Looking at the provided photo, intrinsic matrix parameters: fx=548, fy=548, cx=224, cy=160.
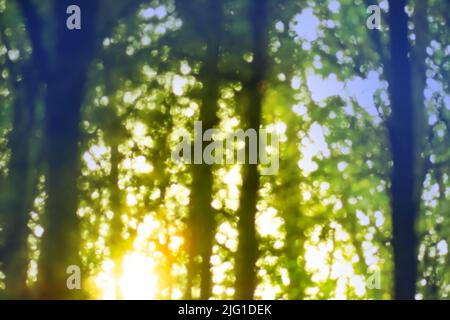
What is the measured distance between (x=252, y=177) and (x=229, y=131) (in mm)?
1440

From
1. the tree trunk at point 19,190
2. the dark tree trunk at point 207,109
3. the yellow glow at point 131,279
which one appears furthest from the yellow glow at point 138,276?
the tree trunk at point 19,190

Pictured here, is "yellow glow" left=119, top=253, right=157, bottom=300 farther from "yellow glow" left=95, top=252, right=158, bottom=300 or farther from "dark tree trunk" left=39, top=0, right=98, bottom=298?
"dark tree trunk" left=39, top=0, right=98, bottom=298

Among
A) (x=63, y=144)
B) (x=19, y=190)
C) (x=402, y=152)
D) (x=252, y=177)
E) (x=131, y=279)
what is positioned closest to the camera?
(x=63, y=144)

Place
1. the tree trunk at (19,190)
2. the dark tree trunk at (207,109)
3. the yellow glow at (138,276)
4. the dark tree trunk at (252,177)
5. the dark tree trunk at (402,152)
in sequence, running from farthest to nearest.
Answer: the yellow glow at (138,276) → the tree trunk at (19,190) → the dark tree trunk at (207,109) → the dark tree trunk at (252,177) → the dark tree trunk at (402,152)

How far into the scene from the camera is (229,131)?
491 inches

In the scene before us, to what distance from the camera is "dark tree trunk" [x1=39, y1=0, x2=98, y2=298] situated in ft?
30.1

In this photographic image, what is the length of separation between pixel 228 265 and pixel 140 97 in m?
4.73

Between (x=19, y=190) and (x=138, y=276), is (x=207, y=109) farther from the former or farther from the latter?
(x=19, y=190)

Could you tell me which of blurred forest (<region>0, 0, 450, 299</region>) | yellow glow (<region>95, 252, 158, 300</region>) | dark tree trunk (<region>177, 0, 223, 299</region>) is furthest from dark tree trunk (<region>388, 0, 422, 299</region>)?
yellow glow (<region>95, 252, 158, 300</region>)

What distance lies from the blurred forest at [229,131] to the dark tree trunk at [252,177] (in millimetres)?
31

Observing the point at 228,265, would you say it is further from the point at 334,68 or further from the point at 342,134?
the point at 334,68

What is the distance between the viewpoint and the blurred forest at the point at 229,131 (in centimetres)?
1215

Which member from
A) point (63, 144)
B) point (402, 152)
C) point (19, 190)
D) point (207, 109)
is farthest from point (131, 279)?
point (402, 152)

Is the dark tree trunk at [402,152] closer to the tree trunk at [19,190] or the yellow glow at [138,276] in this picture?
the yellow glow at [138,276]
